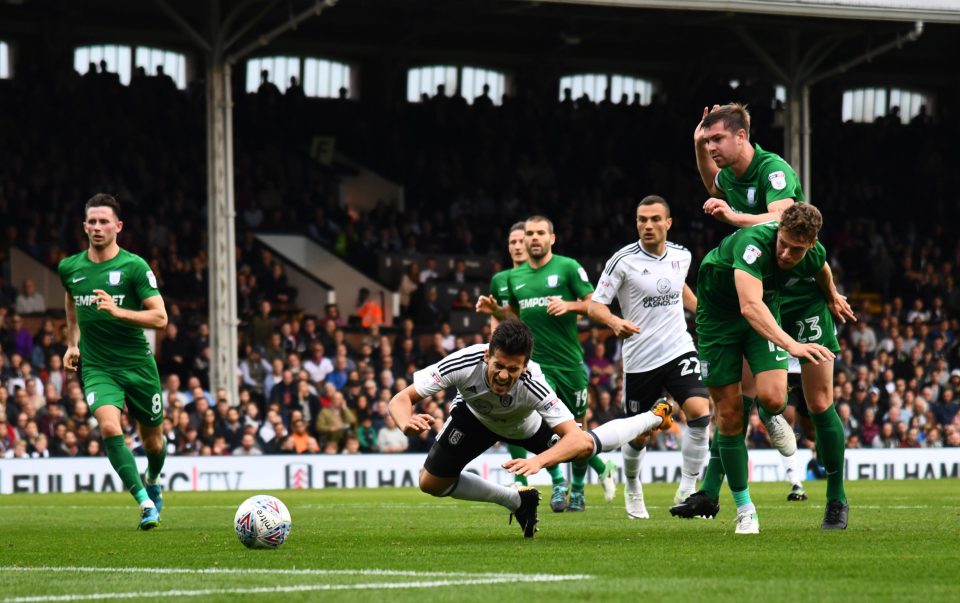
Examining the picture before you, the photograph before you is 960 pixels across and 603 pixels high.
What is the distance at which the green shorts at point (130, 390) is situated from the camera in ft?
38.0

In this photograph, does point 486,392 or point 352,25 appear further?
point 352,25

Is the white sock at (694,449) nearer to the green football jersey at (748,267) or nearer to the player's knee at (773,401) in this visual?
the green football jersey at (748,267)

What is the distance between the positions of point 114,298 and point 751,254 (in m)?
5.04

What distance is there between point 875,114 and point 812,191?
25.4ft

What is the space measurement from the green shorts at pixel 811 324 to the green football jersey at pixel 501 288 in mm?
4494

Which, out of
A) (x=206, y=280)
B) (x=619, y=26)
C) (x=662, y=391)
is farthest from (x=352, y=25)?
(x=662, y=391)

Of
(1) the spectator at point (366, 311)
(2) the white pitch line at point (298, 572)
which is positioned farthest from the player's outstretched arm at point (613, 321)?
(1) the spectator at point (366, 311)

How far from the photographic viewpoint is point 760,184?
9.98 metres

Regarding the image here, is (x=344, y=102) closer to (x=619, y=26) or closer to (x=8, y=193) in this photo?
(x=619, y=26)

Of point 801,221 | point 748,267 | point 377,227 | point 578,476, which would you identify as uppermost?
point 377,227

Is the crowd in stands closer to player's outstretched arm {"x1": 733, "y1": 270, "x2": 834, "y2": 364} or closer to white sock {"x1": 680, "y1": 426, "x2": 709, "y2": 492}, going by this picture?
white sock {"x1": 680, "y1": 426, "x2": 709, "y2": 492}

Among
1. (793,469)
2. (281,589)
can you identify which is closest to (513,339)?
(281,589)

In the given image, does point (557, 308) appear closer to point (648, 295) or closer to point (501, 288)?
point (648, 295)

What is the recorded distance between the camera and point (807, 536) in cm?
936
